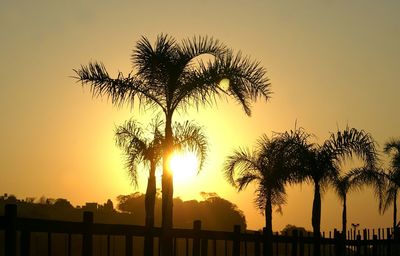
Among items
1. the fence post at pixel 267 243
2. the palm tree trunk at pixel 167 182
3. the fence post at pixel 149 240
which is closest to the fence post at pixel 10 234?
the fence post at pixel 149 240

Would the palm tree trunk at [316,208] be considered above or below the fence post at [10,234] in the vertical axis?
above

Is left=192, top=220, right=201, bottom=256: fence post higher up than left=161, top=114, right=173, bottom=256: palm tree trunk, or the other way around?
left=161, top=114, right=173, bottom=256: palm tree trunk

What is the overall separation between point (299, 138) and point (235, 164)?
615cm

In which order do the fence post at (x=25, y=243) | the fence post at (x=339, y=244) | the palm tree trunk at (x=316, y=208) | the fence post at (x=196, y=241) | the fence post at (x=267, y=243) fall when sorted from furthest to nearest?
the palm tree trunk at (x=316, y=208), the fence post at (x=339, y=244), the fence post at (x=267, y=243), the fence post at (x=196, y=241), the fence post at (x=25, y=243)

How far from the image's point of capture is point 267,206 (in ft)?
114

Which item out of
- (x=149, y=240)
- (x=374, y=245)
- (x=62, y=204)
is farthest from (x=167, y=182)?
(x=62, y=204)

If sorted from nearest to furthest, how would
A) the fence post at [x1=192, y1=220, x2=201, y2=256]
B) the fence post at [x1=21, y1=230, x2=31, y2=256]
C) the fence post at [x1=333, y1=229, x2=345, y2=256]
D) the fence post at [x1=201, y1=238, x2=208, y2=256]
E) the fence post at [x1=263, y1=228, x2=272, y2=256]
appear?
the fence post at [x1=21, y1=230, x2=31, y2=256], the fence post at [x1=192, y1=220, x2=201, y2=256], the fence post at [x1=201, y1=238, x2=208, y2=256], the fence post at [x1=263, y1=228, x2=272, y2=256], the fence post at [x1=333, y1=229, x2=345, y2=256]

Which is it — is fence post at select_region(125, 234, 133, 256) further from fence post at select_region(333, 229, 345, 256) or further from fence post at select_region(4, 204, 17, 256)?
fence post at select_region(333, 229, 345, 256)

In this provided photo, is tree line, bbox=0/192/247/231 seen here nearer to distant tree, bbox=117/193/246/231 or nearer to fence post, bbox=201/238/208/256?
distant tree, bbox=117/193/246/231

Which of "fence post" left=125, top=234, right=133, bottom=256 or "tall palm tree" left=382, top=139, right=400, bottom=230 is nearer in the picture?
"fence post" left=125, top=234, right=133, bottom=256

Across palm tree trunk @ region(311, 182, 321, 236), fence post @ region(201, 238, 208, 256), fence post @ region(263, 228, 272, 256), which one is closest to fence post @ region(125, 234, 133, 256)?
fence post @ region(201, 238, 208, 256)

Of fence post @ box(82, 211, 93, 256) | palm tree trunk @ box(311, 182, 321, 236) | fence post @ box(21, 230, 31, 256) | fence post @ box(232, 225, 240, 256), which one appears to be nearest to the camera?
fence post @ box(21, 230, 31, 256)

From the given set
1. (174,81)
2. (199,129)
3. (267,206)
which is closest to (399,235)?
(267,206)

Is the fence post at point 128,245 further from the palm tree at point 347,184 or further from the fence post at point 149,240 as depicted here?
the palm tree at point 347,184
